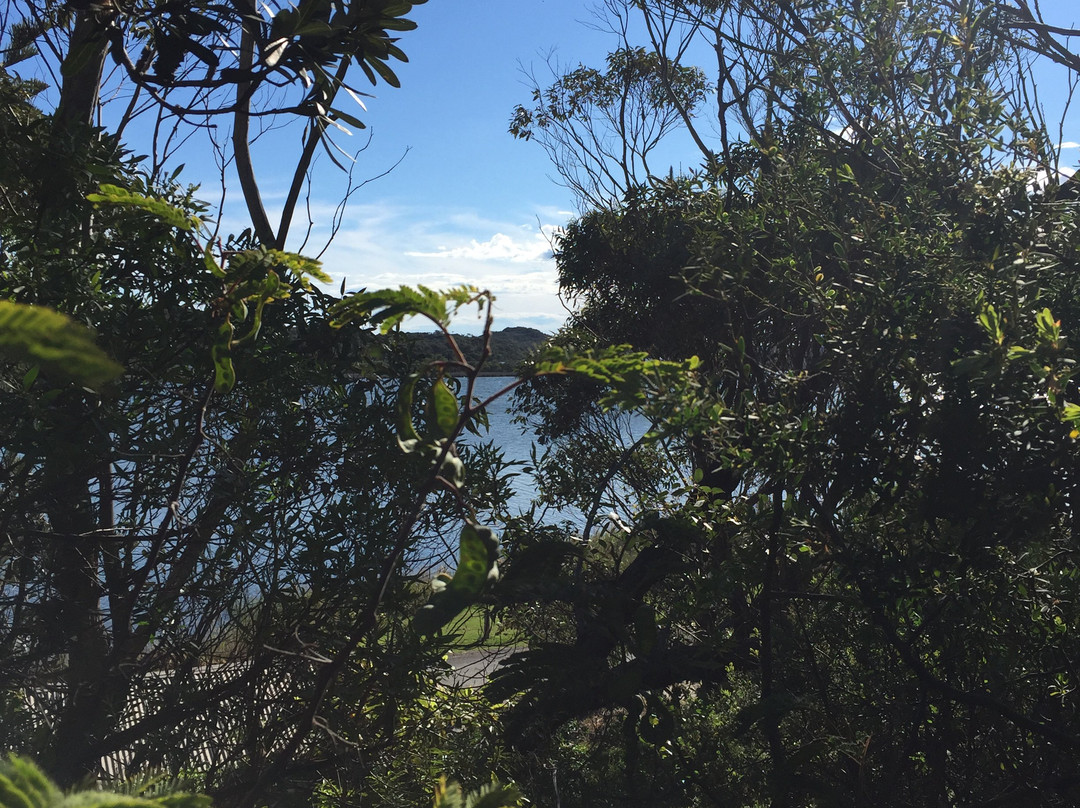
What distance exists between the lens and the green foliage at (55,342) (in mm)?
701

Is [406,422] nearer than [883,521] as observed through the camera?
Yes

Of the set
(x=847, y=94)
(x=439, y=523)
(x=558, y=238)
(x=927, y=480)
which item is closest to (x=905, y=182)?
(x=847, y=94)

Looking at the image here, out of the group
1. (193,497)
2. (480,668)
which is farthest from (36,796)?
(480,668)

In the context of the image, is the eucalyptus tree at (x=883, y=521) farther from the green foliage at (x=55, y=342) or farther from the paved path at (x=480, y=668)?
the green foliage at (x=55, y=342)

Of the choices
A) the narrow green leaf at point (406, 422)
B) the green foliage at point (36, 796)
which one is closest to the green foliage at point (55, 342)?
the green foliage at point (36, 796)

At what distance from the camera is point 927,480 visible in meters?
2.19

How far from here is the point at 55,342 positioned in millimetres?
720

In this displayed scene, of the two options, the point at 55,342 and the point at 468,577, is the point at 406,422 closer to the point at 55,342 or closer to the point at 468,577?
the point at 468,577

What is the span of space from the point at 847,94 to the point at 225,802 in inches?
141

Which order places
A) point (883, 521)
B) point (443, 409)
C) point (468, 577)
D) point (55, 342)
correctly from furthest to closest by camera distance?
1. point (883, 521)
2. point (443, 409)
3. point (468, 577)
4. point (55, 342)

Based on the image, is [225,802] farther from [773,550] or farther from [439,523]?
[773,550]

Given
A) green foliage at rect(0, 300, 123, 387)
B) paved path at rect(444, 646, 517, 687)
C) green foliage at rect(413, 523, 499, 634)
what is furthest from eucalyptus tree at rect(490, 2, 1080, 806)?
green foliage at rect(0, 300, 123, 387)

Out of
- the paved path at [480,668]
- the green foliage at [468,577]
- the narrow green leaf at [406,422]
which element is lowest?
the paved path at [480,668]

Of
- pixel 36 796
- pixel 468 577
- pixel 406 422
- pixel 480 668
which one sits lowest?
pixel 480 668
